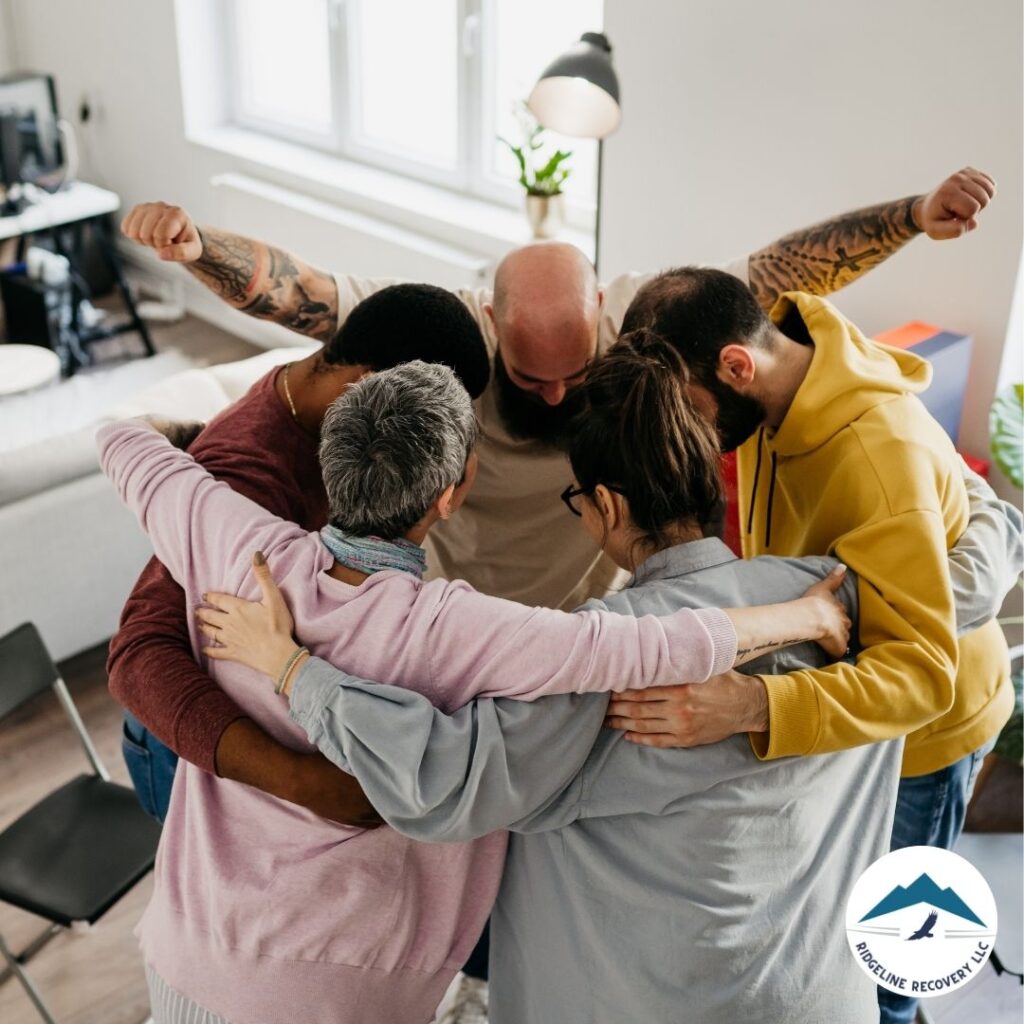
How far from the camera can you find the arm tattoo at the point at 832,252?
2180 mm

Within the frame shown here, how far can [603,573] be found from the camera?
7.44ft

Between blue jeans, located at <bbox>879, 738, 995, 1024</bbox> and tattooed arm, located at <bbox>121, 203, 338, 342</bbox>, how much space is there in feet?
4.23

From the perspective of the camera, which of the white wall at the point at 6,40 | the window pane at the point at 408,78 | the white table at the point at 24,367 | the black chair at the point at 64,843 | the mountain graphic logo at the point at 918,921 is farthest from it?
the white wall at the point at 6,40

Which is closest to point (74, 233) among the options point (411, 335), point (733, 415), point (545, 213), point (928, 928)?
point (545, 213)

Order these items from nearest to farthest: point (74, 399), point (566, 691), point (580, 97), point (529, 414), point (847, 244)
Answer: point (566, 691)
point (529, 414)
point (847, 244)
point (580, 97)
point (74, 399)

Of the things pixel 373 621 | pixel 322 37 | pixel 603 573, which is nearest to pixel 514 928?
pixel 373 621

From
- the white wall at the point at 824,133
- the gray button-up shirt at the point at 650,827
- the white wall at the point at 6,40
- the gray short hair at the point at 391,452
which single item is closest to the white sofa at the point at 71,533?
the white wall at the point at 824,133

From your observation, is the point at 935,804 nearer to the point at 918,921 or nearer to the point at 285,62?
the point at 918,921

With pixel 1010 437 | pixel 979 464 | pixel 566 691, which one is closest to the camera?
pixel 566 691

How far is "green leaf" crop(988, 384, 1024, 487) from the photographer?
9.00 ft

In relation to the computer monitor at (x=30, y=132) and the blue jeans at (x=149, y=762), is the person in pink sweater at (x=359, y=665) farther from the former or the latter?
the computer monitor at (x=30, y=132)

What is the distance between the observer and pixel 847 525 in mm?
1628

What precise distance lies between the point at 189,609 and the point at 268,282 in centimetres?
83

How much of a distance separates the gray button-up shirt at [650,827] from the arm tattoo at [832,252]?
87 centimetres
